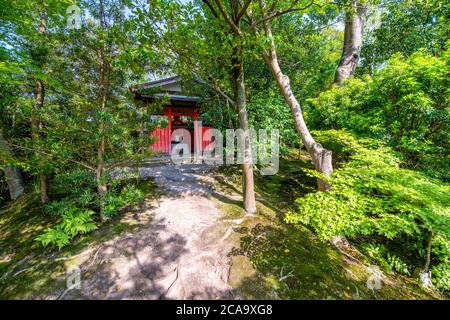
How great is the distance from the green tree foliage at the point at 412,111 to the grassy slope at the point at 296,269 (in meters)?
2.87

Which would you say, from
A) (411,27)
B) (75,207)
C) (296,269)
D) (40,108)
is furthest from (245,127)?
(411,27)

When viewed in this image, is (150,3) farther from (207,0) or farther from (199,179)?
(199,179)

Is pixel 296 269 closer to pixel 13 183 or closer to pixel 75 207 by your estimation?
pixel 75 207

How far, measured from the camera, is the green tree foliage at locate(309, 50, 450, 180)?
378 centimetres

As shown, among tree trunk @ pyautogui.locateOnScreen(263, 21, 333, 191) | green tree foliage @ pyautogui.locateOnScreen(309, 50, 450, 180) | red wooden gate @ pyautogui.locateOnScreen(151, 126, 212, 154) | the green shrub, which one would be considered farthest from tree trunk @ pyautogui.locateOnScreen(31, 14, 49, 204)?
green tree foliage @ pyautogui.locateOnScreen(309, 50, 450, 180)

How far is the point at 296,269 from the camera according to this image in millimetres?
3080

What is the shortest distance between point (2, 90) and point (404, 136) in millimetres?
9534

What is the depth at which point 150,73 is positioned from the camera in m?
4.47

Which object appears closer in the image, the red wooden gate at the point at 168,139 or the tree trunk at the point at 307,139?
the tree trunk at the point at 307,139

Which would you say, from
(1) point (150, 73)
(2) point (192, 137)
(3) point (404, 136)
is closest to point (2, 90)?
(1) point (150, 73)

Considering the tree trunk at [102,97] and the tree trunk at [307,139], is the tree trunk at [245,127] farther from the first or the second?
the tree trunk at [102,97]

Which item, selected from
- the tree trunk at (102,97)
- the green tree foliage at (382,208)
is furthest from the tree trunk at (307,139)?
the tree trunk at (102,97)

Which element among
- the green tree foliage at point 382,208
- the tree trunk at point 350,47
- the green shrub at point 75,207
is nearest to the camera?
the green tree foliage at point 382,208

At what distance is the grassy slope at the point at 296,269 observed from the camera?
2.74 m
